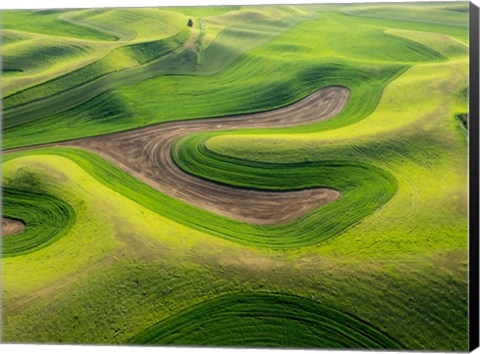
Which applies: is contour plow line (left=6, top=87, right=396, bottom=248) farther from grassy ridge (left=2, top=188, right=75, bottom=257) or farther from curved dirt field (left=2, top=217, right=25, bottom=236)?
curved dirt field (left=2, top=217, right=25, bottom=236)

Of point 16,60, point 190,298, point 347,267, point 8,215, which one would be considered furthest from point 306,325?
point 16,60

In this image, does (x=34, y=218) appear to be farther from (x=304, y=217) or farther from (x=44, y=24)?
(x=304, y=217)

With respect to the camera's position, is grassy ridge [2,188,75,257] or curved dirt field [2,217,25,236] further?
curved dirt field [2,217,25,236]

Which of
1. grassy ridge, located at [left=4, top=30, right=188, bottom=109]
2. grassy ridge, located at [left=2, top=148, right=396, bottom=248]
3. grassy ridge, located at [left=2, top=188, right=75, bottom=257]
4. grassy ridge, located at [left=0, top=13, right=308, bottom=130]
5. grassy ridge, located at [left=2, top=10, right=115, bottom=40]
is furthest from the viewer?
grassy ridge, located at [left=4, top=30, right=188, bottom=109]

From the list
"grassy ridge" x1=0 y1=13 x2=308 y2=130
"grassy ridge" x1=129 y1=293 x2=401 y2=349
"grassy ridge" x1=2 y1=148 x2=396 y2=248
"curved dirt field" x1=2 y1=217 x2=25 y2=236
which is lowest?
"grassy ridge" x1=129 y1=293 x2=401 y2=349

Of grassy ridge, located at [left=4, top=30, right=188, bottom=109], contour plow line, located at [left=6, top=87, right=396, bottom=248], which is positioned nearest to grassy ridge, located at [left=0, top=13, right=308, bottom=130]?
grassy ridge, located at [left=4, top=30, right=188, bottom=109]

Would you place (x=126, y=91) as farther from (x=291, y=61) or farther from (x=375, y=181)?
(x=375, y=181)
